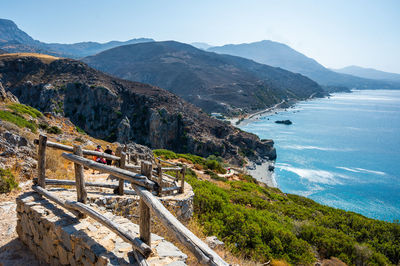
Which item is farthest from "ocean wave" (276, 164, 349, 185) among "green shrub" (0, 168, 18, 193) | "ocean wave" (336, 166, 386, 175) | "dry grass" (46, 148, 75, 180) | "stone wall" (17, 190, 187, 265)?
"stone wall" (17, 190, 187, 265)

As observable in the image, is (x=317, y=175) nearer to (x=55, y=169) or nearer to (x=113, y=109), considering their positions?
(x=113, y=109)

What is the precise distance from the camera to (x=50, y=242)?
4.62 m

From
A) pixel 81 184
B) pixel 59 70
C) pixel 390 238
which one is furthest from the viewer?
pixel 59 70

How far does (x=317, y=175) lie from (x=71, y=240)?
5452cm

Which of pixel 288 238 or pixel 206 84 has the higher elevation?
pixel 206 84

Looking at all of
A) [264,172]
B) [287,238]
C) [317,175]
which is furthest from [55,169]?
[317,175]

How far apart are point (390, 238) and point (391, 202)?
38072 millimetres

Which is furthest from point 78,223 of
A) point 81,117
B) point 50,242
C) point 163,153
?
point 81,117

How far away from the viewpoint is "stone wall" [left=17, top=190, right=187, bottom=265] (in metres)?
3.79

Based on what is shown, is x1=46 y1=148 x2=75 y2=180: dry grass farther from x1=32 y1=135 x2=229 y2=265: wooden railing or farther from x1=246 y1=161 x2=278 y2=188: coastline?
x1=246 y1=161 x2=278 y2=188: coastline

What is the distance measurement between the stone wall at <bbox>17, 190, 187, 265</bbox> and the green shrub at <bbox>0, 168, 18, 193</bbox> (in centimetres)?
268

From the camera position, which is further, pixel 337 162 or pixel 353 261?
pixel 337 162

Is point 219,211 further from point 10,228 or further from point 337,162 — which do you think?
point 337,162

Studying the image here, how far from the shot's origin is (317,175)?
5028 centimetres
